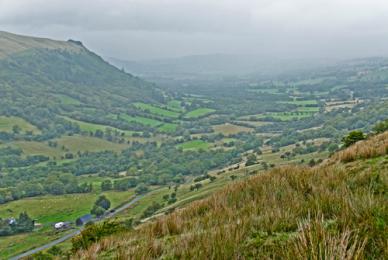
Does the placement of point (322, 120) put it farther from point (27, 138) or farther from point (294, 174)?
point (294, 174)

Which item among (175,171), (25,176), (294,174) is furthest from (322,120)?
(294,174)

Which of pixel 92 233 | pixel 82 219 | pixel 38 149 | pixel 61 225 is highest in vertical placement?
pixel 92 233

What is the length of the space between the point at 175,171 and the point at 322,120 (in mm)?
85764

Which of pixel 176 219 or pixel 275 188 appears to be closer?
pixel 176 219

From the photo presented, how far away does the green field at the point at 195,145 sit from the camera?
176250 mm

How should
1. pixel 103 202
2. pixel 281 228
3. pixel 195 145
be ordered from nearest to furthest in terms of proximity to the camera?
pixel 281 228
pixel 103 202
pixel 195 145

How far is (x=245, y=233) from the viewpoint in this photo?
4.66 metres

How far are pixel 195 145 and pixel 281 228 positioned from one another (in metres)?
176

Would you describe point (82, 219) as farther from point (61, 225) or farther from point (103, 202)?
point (103, 202)

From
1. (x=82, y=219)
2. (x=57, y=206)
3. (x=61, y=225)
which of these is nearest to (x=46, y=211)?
(x=57, y=206)

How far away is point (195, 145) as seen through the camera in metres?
181

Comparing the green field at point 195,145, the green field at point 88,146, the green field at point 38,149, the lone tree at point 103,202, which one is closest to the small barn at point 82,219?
the lone tree at point 103,202

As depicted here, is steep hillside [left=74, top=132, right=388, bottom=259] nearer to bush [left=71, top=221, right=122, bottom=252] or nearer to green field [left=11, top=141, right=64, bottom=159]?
bush [left=71, top=221, right=122, bottom=252]

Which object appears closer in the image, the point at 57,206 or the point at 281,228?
the point at 281,228
